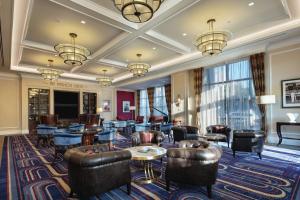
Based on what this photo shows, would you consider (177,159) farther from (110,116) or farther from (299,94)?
(110,116)

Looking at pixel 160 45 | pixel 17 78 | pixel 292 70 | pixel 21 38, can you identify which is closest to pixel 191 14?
pixel 160 45

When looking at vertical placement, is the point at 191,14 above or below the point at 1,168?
above

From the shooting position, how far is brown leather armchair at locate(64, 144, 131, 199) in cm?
249

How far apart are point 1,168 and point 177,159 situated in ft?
14.0

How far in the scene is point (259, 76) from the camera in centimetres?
679

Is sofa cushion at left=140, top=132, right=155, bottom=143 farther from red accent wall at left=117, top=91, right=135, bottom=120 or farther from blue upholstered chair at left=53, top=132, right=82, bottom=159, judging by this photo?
red accent wall at left=117, top=91, right=135, bottom=120

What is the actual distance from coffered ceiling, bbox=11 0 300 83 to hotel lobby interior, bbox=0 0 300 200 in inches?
1.3

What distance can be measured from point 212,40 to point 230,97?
3.93 meters

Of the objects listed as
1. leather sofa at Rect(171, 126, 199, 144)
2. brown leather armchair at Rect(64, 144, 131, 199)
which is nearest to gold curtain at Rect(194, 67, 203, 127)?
leather sofa at Rect(171, 126, 199, 144)

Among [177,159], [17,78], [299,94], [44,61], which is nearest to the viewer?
[177,159]

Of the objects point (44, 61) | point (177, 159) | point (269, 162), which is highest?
point (44, 61)

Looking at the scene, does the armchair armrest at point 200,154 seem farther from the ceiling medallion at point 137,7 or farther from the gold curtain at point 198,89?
the gold curtain at point 198,89

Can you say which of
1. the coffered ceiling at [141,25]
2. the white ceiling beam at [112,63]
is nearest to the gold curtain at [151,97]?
the white ceiling beam at [112,63]

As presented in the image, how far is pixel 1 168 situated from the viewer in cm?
417
